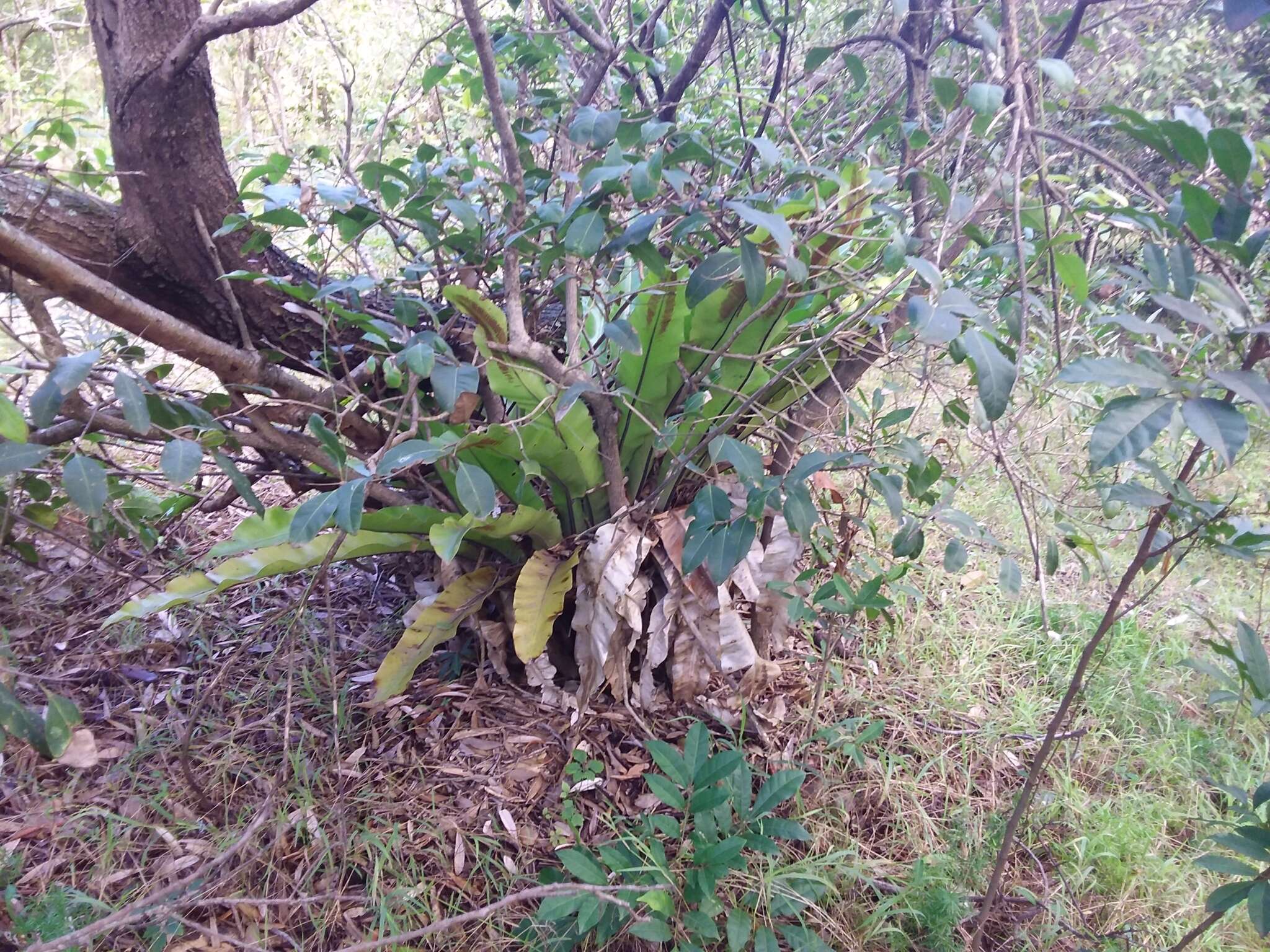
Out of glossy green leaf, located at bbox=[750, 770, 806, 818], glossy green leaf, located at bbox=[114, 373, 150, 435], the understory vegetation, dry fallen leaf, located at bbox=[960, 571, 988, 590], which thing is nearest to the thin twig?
the understory vegetation

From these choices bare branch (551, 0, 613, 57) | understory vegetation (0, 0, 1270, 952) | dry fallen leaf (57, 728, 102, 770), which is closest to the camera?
understory vegetation (0, 0, 1270, 952)

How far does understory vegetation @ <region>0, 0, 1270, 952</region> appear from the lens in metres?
1.00

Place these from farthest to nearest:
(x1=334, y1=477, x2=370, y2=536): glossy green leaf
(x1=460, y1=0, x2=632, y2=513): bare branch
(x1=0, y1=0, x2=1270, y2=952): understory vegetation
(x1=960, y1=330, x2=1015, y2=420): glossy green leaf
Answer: (x1=460, y1=0, x2=632, y2=513): bare branch, (x1=0, y1=0, x2=1270, y2=952): understory vegetation, (x1=334, y1=477, x2=370, y2=536): glossy green leaf, (x1=960, y1=330, x2=1015, y2=420): glossy green leaf

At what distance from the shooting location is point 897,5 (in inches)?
45.6

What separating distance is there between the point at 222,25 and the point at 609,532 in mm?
1089

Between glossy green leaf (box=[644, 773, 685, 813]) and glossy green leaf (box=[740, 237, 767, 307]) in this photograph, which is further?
glossy green leaf (box=[644, 773, 685, 813])

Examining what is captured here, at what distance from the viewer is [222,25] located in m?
1.22

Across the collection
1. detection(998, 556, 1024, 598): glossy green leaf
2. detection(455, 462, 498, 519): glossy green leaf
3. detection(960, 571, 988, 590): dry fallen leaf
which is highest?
detection(455, 462, 498, 519): glossy green leaf

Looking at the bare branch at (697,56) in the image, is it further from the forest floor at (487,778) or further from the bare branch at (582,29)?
the forest floor at (487,778)

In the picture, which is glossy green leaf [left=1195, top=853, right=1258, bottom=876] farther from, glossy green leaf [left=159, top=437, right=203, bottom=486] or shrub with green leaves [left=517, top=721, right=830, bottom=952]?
glossy green leaf [left=159, top=437, right=203, bottom=486]

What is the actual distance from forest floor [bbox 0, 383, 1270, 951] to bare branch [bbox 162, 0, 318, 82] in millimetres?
962

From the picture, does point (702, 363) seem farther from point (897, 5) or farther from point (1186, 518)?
point (1186, 518)

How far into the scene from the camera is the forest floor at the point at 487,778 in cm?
118

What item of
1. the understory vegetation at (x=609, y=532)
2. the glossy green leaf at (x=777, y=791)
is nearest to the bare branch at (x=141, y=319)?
the understory vegetation at (x=609, y=532)
